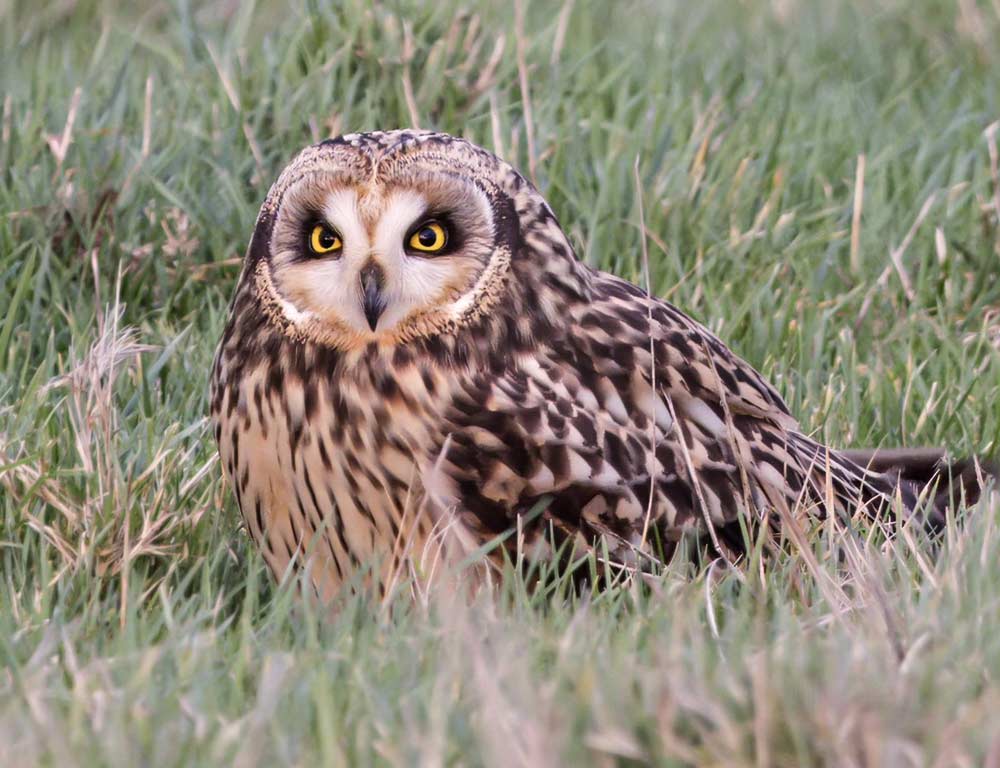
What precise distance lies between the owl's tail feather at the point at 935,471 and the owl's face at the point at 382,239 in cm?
102

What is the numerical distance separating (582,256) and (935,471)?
1390mm

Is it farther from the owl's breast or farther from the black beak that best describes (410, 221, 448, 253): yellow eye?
the owl's breast

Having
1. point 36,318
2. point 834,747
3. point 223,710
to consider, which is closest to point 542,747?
point 834,747

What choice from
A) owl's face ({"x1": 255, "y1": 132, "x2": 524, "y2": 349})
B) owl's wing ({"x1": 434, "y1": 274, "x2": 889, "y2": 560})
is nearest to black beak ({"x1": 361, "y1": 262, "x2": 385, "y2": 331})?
owl's face ({"x1": 255, "y1": 132, "x2": 524, "y2": 349})

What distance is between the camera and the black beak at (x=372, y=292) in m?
3.16

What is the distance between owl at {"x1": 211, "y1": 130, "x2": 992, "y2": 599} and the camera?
10.5 ft

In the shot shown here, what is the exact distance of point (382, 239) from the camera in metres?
3.16

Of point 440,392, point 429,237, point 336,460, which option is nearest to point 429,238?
point 429,237

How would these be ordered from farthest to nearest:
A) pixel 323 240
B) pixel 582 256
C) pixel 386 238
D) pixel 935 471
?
pixel 582 256
pixel 935 471
pixel 323 240
pixel 386 238

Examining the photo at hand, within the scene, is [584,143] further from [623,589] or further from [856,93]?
[623,589]

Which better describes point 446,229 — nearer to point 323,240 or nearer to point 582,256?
point 323,240

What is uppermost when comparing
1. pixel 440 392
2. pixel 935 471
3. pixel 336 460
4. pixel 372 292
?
pixel 372 292

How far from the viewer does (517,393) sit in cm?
333

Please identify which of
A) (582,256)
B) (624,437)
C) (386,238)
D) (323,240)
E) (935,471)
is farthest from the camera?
(582,256)
